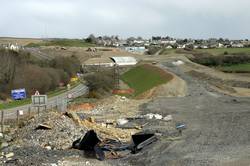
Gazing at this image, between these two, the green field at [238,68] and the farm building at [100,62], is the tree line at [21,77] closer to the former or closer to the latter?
the farm building at [100,62]

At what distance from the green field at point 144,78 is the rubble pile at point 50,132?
166 feet

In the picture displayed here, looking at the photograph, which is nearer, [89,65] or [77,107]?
[77,107]

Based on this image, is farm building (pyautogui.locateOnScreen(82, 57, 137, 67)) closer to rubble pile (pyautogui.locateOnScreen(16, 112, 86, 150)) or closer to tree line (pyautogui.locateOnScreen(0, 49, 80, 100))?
tree line (pyautogui.locateOnScreen(0, 49, 80, 100))

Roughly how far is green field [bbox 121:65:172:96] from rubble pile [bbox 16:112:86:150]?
166 ft

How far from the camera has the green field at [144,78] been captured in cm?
9188

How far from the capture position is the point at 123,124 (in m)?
41.0

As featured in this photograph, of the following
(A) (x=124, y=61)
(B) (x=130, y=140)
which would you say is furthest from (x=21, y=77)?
(A) (x=124, y=61)

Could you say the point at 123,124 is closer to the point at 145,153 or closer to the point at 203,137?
the point at 203,137

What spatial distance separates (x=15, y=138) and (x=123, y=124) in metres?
11.7

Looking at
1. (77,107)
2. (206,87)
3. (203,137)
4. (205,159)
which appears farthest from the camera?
(206,87)

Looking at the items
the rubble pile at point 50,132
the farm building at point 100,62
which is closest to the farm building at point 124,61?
the farm building at point 100,62

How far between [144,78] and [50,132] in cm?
7623

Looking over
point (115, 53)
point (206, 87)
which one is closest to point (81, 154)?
point (206, 87)

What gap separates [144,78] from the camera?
106250 mm
